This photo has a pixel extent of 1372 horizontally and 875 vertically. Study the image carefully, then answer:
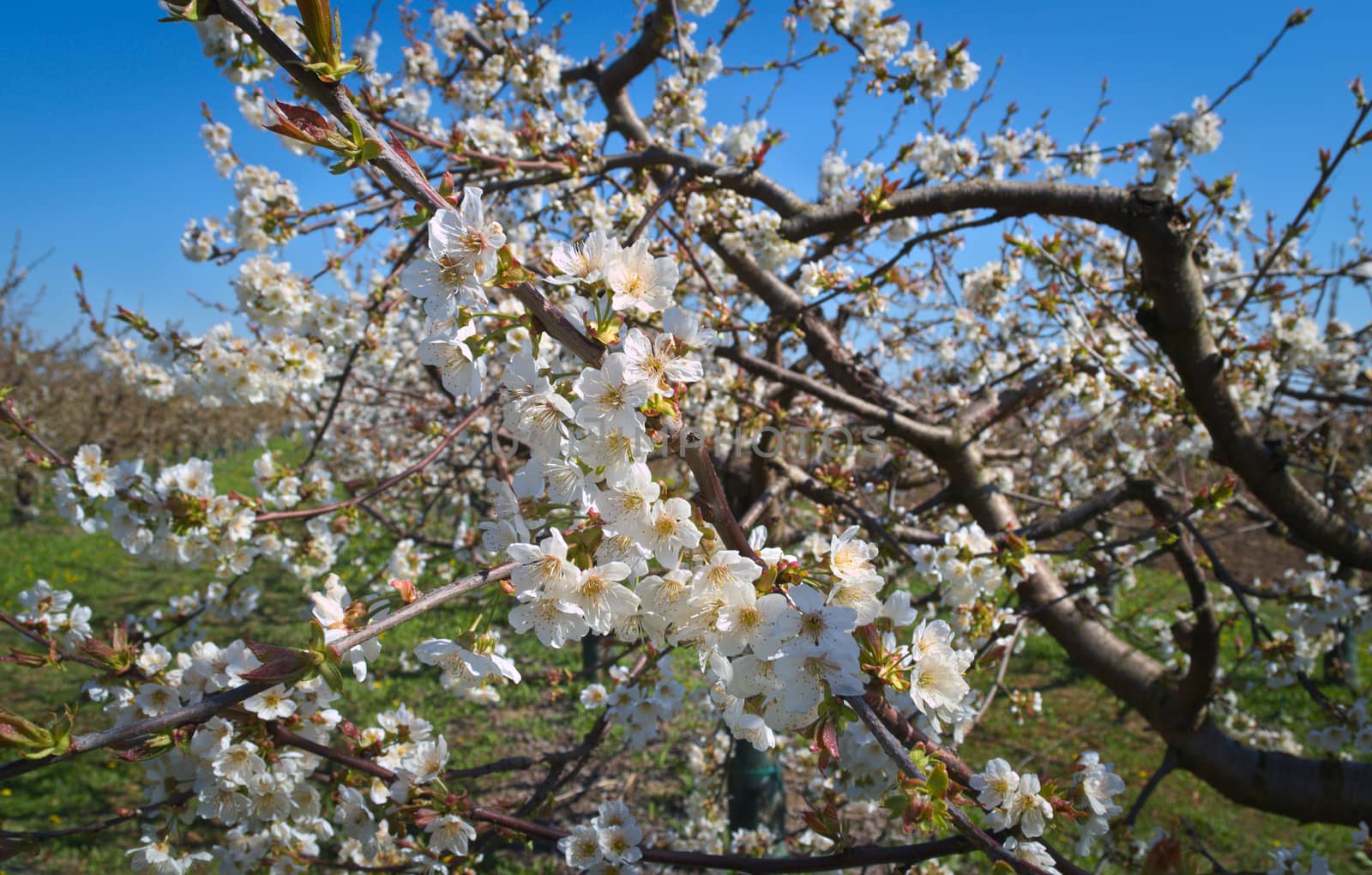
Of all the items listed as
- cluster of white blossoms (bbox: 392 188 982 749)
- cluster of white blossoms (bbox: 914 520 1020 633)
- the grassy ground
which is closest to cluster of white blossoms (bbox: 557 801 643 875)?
cluster of white blossoms (bbox: 392 188 982 749)

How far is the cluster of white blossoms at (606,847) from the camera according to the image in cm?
146

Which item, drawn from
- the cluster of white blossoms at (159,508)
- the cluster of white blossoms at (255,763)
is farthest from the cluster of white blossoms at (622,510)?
the cluster of white blossoms at (159,508)

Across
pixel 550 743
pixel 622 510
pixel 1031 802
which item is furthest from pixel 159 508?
pixel 550 743

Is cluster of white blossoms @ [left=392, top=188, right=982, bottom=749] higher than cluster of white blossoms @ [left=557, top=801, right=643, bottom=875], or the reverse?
cluster of white blossoms @ [left=392, top=188, right=982, bottom=749]

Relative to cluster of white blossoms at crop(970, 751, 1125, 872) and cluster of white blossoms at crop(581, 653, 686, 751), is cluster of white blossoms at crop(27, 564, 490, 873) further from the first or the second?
cluster of white blossoms at crop(970, 751, 1125, 872)

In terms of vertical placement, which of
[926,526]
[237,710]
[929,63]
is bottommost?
[237,710]

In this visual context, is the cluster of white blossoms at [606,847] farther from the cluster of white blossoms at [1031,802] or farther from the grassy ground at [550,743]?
the grassy ground at [550,743]

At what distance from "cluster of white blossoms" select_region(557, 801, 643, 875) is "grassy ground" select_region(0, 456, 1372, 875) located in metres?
1.24

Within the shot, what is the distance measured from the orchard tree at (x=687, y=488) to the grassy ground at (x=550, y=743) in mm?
330

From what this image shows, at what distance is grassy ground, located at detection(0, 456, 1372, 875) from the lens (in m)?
4.27

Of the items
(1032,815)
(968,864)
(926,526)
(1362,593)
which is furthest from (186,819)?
(1362,593)

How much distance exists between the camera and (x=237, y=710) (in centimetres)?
130

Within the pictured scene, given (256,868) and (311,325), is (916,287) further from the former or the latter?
(256,868)

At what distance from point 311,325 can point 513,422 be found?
2.58m
